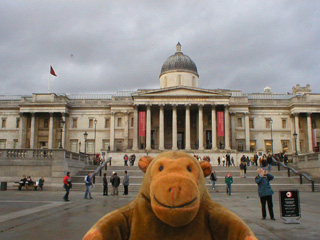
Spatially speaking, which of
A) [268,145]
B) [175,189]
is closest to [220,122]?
[268,145]

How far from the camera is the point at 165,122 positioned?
53531mm

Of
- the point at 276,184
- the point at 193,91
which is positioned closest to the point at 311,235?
the point at 276,184

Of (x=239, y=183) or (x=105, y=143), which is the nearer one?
(x=239, y=183)

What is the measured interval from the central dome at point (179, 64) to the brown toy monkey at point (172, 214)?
51.9 meters

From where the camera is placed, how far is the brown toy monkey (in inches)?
113

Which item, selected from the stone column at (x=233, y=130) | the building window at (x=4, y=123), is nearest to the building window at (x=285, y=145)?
the stone column at (x=233, y=130)

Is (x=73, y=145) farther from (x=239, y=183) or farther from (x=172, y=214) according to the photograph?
(x=172, y=214)

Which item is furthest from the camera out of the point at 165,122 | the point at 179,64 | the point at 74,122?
the point at 74,122

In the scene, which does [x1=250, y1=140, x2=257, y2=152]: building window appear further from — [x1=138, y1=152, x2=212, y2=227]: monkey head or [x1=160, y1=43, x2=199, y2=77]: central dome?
[x1=138, y1=152, x2=212, y2=227]: monkey head

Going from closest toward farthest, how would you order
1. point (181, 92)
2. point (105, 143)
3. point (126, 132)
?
1. point (181, 92)
2. point (126, 132)
3. point (105, 143)

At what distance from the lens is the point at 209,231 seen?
3336 millimetres

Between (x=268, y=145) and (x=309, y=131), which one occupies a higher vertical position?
(x=309, y=131)

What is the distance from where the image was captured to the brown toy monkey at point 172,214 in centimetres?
287

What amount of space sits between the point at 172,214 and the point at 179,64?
5331 cm
